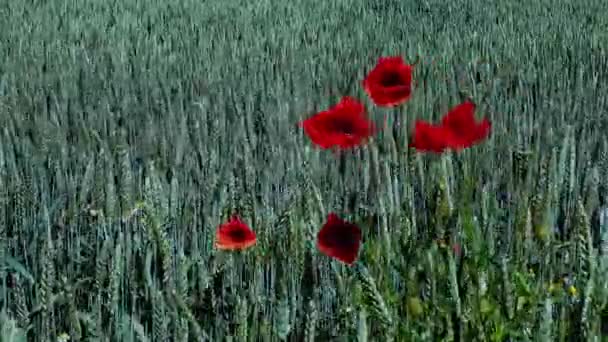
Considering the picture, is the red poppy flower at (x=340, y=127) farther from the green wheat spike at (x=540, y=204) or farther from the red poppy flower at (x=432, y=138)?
the green wheat spike at (x=540, y=204)

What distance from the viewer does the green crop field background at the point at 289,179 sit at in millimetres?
1335

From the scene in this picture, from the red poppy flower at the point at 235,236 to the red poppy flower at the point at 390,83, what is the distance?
0.43 metres

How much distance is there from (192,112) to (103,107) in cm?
26

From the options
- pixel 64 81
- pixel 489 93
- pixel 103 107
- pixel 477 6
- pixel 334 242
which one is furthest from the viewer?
pixel 477 6

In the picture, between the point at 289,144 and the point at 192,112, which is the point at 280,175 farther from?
the point at 192,112

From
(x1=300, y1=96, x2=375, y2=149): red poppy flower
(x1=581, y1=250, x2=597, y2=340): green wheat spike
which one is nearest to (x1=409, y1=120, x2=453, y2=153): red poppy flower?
(x1=300, y1=96, x2=375, y2=149): red poppy flower

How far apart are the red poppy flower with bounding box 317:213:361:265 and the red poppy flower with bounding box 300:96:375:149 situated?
0.29 metres

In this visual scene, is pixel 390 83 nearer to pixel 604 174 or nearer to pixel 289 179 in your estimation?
pixel 289 179

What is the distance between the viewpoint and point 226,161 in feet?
7.61

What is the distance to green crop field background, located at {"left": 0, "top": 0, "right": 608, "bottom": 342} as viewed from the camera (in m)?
1.33

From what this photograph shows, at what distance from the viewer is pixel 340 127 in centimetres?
165

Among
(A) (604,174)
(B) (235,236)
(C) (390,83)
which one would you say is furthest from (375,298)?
(A) (604,174)

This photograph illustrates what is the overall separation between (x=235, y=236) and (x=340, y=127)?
0.97 ft

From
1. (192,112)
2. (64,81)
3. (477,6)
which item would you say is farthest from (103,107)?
(477,6)
